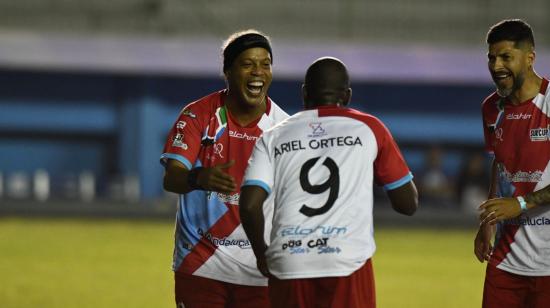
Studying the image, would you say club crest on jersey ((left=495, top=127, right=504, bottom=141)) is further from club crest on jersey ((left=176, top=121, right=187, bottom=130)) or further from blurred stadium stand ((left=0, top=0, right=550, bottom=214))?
blurred stadium stand ((left=0, top=0, right=550, bottom=214))

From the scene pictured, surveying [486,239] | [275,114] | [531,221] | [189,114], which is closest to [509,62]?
[531,221]

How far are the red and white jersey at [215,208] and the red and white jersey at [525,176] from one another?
1410 millimetres

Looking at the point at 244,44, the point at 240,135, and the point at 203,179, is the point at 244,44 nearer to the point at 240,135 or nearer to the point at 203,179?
the point at 240,135

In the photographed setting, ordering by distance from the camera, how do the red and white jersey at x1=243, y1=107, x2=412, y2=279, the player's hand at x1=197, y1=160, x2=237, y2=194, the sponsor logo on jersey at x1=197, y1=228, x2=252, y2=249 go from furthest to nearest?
the sponsor logo on jersey at x1=197, y1=228, x2=252, y2=249
the player's hand at x1=197, y1=160, x2=237, y2=194
the red and white jersey at x1=243, y1=107, x2=412, y2=279

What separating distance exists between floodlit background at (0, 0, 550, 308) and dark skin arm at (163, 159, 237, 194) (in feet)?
48.1

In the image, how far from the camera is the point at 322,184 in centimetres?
477

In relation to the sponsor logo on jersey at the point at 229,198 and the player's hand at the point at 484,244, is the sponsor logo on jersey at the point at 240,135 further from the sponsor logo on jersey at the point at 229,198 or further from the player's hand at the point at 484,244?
the player's hand at the point at 484,244

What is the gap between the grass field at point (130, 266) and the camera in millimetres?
10797

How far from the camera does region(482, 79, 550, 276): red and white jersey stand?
19.8ft

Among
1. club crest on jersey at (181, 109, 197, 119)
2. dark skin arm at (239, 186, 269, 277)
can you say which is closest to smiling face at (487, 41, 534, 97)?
club crest on jersey at (181, 109, 197, 119)

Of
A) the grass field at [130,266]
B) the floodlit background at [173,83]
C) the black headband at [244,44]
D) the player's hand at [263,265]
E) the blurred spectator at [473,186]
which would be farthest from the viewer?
the floodlit background at [173,83]

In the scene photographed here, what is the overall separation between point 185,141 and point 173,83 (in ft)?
64.6

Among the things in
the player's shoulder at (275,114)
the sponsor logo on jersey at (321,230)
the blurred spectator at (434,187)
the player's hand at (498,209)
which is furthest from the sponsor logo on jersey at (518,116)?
the blurred spectator at (434,187)

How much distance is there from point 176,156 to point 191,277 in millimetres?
688
